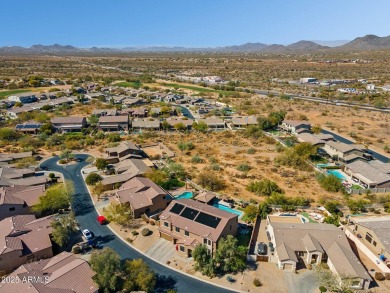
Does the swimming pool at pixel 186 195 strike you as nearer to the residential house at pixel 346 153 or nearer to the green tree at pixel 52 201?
the green tree at pixel 52 201

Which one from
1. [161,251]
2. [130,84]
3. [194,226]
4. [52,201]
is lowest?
[161,251]

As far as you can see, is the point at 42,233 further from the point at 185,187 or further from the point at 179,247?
the point at 185,187

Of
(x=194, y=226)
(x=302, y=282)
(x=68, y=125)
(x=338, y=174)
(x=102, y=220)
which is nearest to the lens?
(x=302, y=282)

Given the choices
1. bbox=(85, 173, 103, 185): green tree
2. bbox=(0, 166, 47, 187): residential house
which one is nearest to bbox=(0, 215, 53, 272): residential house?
bbox=(0, 166, 47, 187): residential house

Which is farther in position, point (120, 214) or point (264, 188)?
point (264, 188)

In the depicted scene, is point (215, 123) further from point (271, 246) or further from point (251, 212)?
point (271, 246)

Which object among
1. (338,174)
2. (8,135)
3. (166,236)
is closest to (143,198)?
(166,236)

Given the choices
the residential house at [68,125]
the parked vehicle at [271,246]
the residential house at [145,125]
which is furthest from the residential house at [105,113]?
the parked vehicle at [271,246]
